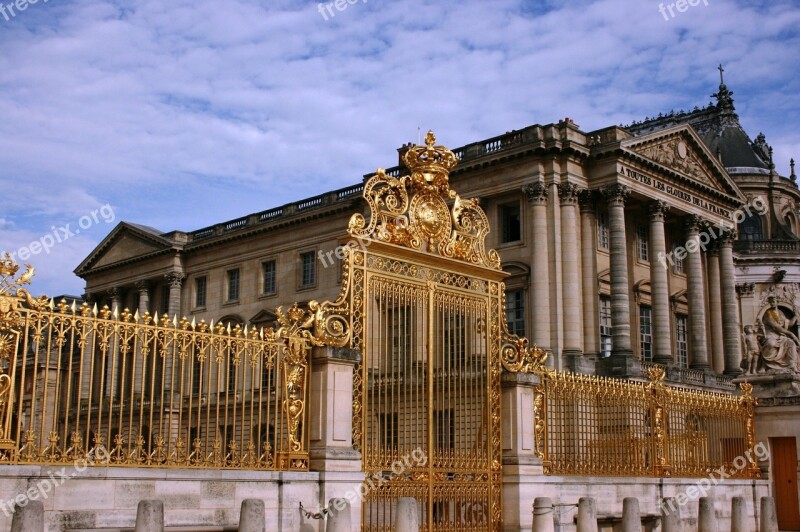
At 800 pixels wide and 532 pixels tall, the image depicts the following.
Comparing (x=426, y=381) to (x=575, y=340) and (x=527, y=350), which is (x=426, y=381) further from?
(x=575, y=340)

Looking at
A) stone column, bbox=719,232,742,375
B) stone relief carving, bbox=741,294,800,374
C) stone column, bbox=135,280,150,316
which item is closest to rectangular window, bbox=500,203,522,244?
stone column, bbox=719,232,742,375

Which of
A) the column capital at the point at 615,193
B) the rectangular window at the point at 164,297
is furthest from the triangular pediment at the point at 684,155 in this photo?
the rectangular window at the point at 164,297

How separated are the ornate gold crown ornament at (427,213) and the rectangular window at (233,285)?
1593 inches

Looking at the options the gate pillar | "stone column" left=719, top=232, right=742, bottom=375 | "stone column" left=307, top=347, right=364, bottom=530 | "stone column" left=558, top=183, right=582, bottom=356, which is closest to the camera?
"stone column" left=307, top=347, right=364, bottom=530

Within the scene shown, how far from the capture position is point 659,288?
41.5 m

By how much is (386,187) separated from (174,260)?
45044 mm

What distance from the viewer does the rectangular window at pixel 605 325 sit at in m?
41.2

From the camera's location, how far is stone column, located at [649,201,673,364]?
41188mm

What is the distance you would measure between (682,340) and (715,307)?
2.74 m

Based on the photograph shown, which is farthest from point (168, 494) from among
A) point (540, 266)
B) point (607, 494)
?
point (540, 266)

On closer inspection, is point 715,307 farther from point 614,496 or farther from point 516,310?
point 614,496

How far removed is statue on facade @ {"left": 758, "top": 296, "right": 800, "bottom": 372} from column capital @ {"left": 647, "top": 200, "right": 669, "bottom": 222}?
69.5 ft

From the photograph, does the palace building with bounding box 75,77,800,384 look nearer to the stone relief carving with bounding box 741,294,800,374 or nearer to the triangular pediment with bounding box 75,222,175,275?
the triangular pediment with bounding box 75,222,175,275

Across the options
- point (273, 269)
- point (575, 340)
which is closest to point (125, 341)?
point (575, 340)
